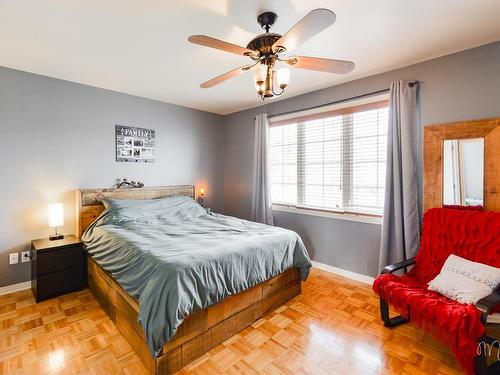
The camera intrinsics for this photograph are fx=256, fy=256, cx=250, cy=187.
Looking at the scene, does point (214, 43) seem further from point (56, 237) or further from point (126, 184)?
point (56, 237)

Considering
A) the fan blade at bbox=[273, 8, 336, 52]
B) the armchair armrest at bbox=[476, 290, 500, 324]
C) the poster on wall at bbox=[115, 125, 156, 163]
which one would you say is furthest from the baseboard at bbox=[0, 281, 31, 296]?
the armchair armrest at bbox=[476, 290, 500, 324]

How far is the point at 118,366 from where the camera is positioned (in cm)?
175

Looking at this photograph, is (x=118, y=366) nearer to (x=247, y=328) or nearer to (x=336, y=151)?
(x=247, y=328)

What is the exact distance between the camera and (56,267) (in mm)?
2701

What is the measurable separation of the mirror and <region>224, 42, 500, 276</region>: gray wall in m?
0.27

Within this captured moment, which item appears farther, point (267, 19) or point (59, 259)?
point (59, 259)

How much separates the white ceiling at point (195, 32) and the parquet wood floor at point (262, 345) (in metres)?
2.44

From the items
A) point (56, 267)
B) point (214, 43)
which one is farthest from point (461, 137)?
point (56, 267)

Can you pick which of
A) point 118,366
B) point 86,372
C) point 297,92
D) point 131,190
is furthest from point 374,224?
point 131,190

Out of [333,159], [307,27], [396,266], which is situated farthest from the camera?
[333,159]

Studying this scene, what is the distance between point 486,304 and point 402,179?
4.44ft

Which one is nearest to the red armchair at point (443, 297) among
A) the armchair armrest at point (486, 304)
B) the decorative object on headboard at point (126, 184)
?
the armchair armrest at point (486, 304)

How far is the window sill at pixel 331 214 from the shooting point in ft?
9.92

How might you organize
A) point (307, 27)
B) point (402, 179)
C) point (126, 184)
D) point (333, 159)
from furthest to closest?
point (126, 184), point (333, 159), point (402, 179), point (307, 27)
